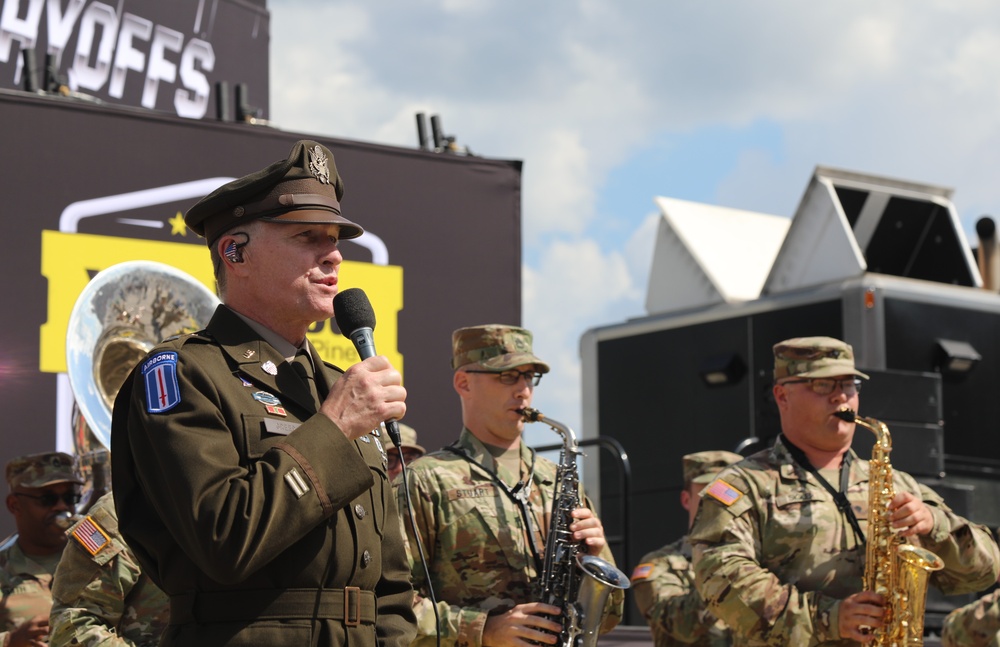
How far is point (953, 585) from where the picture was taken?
586 centimetres

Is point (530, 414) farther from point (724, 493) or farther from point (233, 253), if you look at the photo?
point (233, 253)

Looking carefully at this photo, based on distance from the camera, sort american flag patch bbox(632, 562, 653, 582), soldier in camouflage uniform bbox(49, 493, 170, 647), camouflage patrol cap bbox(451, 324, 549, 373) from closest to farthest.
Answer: soldier in camouflage uniform bbox(49, 493, 170, 647) < camouflage patrol cap bbox(451, 324, 549, 373) < american flag patch bbox(632, 562, 653, 582)

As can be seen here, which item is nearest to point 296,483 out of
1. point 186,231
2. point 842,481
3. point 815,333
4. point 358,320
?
point 358,320

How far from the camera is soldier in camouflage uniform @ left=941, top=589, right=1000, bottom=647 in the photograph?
20.7ft

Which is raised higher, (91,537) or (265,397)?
(265,397)

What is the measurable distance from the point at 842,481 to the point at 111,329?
11.9 feet

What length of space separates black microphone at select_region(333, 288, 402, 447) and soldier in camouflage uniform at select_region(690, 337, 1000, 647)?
242 centimetres

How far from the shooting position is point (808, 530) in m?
5.44

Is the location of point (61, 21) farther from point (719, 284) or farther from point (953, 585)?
point (953, 585)

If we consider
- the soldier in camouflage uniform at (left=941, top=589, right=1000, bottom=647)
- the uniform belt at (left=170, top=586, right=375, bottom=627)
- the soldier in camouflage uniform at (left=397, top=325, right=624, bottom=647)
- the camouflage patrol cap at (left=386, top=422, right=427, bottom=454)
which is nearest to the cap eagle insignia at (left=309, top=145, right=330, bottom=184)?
the uniform belt at (left=170, top=586, right=375, bottom=627)

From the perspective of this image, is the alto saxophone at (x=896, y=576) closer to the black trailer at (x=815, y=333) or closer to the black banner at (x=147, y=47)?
the black trailer at (x=815, y=333)

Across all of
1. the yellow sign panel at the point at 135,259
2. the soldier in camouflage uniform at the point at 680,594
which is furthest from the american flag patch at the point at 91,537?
the soldier in camouflage uniform at the point at 680,594

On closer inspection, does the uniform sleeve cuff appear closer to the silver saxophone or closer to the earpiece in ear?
the silver saxophone

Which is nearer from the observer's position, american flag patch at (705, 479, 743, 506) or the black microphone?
the black microphone
